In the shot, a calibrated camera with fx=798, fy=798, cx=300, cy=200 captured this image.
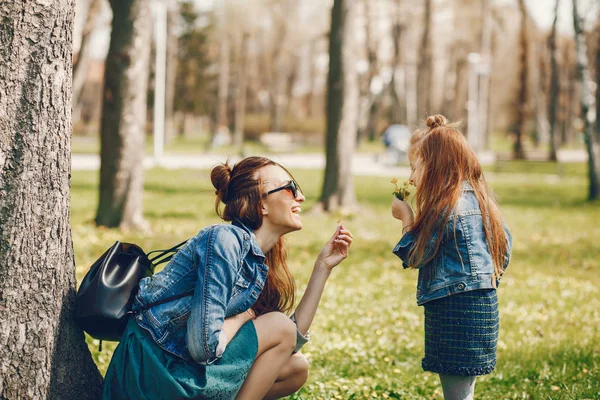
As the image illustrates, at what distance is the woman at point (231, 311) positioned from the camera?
324 cm

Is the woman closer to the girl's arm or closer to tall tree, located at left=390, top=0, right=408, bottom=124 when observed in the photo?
the girl's arm

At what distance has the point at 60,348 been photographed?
3.53 m

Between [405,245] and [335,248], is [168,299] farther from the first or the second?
[405,245]

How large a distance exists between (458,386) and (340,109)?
33.8 feet

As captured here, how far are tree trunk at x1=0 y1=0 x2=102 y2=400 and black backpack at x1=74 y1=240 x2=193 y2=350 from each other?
123 millimetres

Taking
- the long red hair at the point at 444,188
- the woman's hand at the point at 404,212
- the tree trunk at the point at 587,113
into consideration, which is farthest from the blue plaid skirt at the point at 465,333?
the tree trunk at the point at 587,113

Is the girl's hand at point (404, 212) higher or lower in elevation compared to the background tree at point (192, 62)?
lower

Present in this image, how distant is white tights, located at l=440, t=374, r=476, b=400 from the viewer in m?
3.79

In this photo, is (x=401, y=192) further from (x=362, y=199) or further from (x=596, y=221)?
(x=362, y=199)

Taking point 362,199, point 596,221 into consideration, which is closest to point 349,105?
point 362,199

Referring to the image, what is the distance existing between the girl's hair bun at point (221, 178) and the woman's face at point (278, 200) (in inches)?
6.3

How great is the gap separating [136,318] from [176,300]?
0.68ft

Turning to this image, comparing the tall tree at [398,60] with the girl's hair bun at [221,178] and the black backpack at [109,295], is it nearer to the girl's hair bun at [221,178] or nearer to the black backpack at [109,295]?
the girl's hair bun at [221,178]

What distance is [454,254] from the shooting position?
Answer: 371cm
